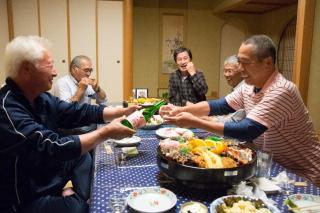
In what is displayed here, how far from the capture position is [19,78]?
1.43 meters

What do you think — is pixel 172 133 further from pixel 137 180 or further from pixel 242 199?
pixel 242 199

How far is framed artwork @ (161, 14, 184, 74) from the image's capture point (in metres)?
5.79

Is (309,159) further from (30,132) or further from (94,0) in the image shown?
(94,0)

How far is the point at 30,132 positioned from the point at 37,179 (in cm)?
33

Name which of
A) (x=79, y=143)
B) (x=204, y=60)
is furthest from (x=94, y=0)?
(x=79, y=143)

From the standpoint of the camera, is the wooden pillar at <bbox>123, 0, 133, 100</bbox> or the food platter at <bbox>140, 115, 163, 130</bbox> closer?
the food platter at <bbox>140, 115, 163, 130</bbox>

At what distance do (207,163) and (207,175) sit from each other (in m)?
0.07

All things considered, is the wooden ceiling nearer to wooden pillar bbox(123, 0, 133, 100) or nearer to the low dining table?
wooden pillar bbox(123, 0, 133, 100)

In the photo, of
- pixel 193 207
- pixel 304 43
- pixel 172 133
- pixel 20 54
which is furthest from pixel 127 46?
pixel 193 207

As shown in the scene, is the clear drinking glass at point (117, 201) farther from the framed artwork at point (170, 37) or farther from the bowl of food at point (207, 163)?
the framed artwork at point (170, 37)

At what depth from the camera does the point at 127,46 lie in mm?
4613

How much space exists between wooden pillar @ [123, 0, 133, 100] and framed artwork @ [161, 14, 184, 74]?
1343 millimetres

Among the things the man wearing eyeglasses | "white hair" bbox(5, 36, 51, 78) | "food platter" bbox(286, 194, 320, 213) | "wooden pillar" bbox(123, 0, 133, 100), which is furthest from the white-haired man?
"wooden pillar" bbox(123, 0, 133, 100)

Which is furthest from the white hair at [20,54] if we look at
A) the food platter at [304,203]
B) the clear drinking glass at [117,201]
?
the food platter at [304,203]
